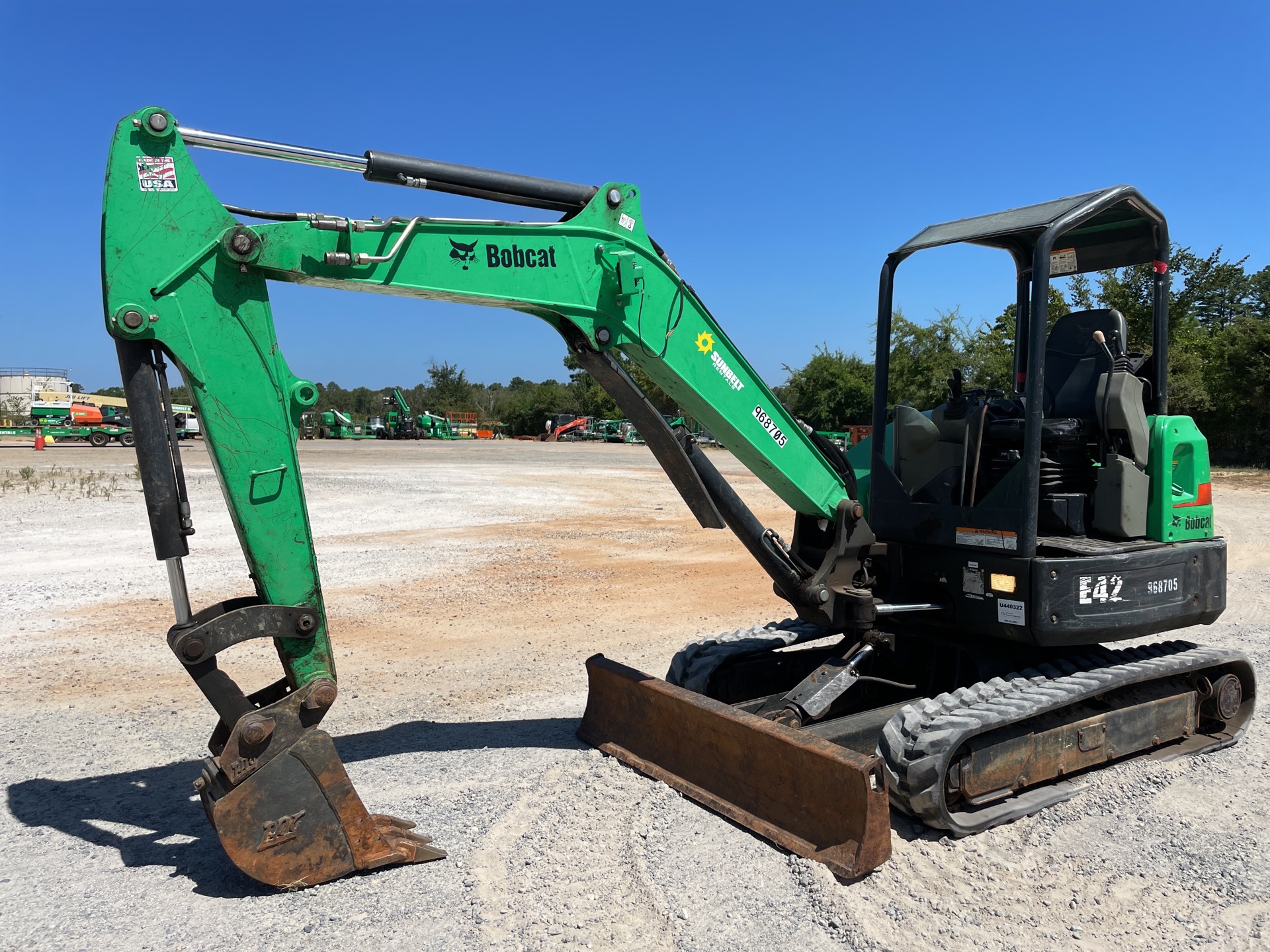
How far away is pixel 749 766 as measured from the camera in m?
4.78

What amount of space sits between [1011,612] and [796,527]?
1.35 metres

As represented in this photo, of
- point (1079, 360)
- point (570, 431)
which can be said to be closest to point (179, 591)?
point (1079, 360)

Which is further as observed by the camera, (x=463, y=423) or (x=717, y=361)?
(x=463, y=423)

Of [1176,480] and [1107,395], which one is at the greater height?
[1107,395]

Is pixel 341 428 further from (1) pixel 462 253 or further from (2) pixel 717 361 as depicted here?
(1) pixel 462 253

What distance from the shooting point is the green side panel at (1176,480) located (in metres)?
5.53

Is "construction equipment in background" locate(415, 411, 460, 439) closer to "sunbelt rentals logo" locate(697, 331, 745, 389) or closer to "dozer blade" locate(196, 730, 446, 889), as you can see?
"sunbelt rentals logo" locate(697, 331, 745, 389)

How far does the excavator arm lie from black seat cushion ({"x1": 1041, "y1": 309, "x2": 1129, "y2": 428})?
273cm

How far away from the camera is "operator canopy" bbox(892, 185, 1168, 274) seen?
5324 millimetres

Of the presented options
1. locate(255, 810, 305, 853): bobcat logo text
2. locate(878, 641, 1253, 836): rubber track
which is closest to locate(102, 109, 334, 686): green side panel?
locate(255, 810, 305, 853): bobcat logo text

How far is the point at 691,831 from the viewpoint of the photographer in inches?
183

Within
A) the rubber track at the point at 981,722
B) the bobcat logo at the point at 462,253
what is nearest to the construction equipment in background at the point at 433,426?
the rubber track at the point at 981,722

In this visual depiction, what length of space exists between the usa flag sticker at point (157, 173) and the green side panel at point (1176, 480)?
5241mm

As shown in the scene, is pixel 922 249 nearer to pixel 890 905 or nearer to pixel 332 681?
pixel 890 905
